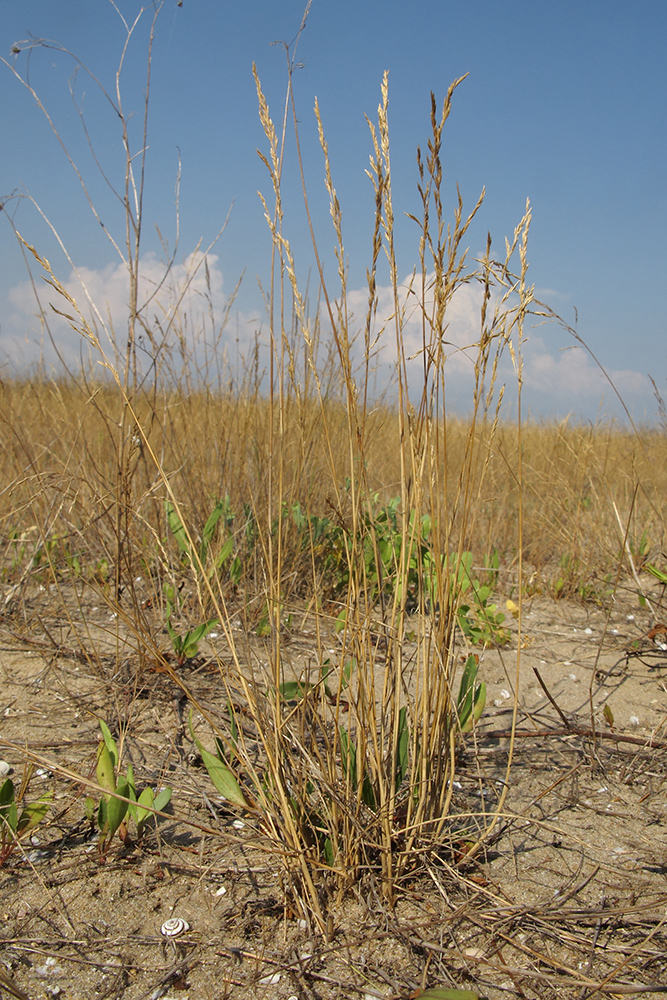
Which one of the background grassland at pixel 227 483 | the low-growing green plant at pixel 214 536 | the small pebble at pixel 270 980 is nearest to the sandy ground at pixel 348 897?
the small pebble at pixel 270 980

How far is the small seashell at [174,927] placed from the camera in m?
1.06

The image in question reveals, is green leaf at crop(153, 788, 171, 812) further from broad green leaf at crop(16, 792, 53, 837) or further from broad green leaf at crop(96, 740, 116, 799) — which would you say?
broad green leaf at crop(16, 792, 53, 837)

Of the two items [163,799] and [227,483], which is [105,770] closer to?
[163,799]

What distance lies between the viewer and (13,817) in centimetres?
117

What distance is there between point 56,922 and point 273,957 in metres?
0.39

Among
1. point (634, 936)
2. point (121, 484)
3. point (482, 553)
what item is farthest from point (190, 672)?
point (482, 553)

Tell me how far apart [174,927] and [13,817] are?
371 mm

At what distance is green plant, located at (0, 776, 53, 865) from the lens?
3.87 ft

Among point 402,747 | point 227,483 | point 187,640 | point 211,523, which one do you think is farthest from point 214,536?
point 402,747

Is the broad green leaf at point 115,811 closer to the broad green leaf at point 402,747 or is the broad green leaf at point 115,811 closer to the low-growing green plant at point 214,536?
the broad green leaf at point 402,747

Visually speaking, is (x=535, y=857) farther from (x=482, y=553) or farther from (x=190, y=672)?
(x=482, y=553)

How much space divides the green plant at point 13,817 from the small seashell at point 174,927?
32 cm

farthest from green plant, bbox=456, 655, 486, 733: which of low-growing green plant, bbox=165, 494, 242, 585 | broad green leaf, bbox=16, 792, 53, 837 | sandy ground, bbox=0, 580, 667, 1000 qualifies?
low-growing green plant, bbox=165, 494, 242, 585

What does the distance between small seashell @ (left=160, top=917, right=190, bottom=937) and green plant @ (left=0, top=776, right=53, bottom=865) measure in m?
0.32
